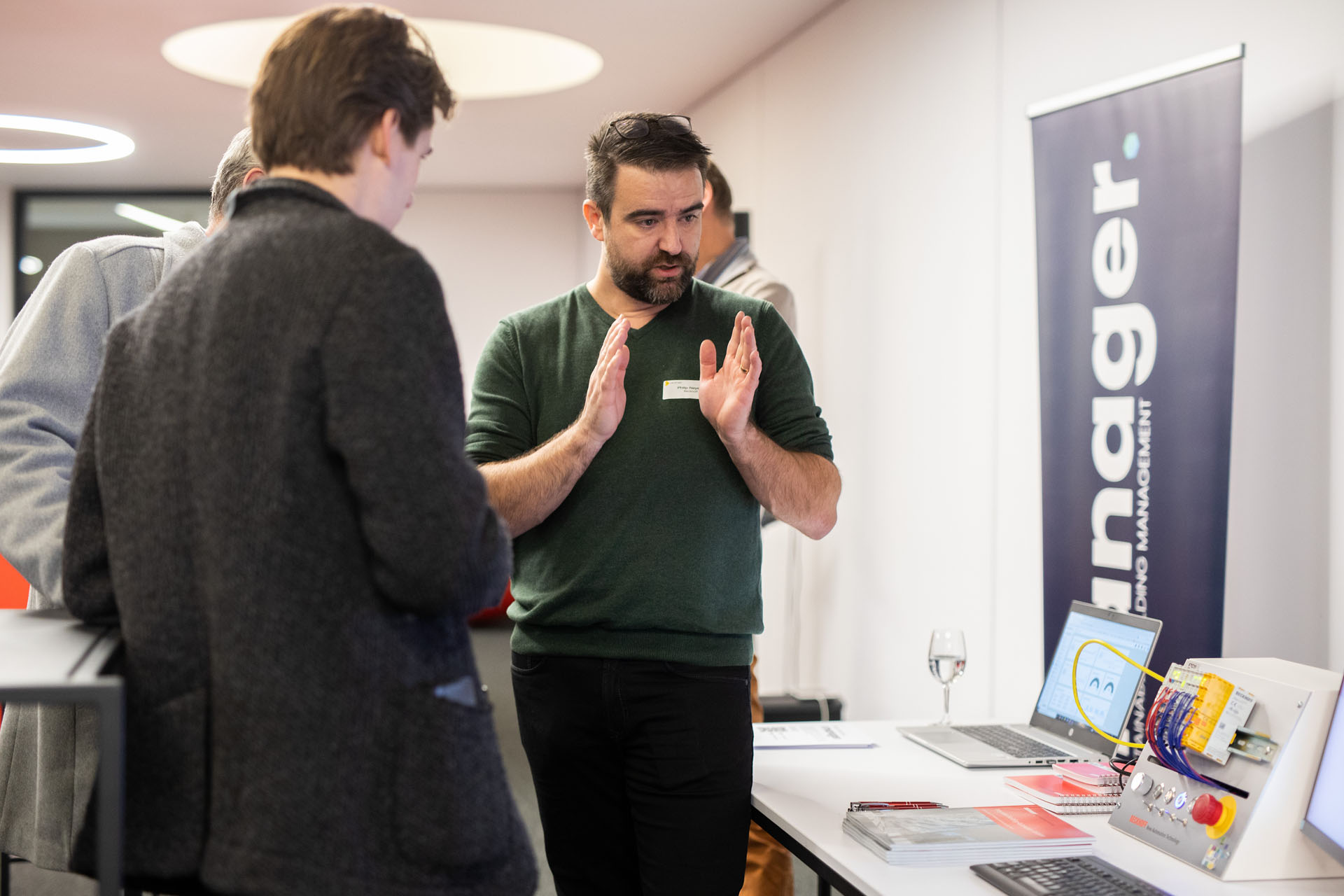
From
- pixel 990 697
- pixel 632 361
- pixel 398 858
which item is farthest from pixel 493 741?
pixel 990 697

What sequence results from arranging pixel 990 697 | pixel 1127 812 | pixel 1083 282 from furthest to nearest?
1. pixel 990 697
2. pixel 1083 282
3. pixel 1127 812

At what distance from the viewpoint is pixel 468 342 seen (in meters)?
8.81

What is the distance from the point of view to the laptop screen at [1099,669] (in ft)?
5.98

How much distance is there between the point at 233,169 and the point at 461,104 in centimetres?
258

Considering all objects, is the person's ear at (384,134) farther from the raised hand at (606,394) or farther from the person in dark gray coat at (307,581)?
the raised hand at (606,394)

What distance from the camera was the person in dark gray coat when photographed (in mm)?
912

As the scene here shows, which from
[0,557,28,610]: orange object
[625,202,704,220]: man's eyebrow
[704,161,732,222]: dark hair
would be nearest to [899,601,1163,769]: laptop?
[625,202,704,220]: man's eyebrow

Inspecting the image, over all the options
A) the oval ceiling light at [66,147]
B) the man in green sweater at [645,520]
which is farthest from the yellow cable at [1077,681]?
the oval ceiling light at [66,147]

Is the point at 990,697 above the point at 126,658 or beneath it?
beneath

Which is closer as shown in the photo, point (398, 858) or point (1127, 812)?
point (398, 858)

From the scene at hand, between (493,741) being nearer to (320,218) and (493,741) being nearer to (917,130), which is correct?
(320,218)

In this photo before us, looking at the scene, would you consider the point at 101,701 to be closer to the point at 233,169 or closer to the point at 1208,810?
the point at 233,169

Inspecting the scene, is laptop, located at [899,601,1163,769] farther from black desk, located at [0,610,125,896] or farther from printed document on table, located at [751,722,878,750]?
black desk, located at [0,610,125,896]

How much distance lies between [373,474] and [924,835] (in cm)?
86
